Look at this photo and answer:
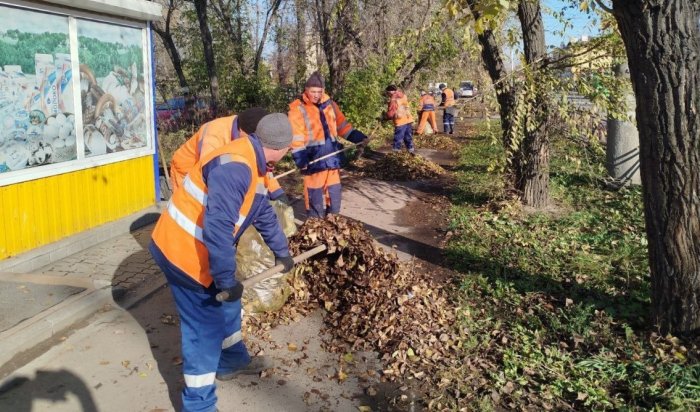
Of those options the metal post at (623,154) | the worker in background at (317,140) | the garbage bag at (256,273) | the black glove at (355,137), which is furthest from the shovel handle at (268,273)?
the metal post at (623,154)

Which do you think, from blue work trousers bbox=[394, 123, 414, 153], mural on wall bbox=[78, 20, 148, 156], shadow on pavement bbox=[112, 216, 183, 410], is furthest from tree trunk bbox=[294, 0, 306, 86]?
Result: shadow on pavement bbox=[112, 216, 183, 410]

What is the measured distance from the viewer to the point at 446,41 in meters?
12.8

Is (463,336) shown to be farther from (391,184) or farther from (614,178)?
(391,184)

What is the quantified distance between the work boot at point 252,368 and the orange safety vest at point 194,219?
991 millimetres

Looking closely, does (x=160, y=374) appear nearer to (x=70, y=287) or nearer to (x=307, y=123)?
(x=70, y=287)

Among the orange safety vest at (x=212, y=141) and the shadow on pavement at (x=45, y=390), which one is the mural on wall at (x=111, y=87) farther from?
the shadow on pavement at (x=45, y=390)

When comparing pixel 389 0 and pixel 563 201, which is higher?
pixel 389 0

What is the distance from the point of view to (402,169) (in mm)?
11586

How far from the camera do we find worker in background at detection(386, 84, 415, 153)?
1319 cm

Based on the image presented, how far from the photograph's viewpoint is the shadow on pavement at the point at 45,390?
11.4 ft

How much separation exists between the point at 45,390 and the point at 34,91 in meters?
Result: 3.44

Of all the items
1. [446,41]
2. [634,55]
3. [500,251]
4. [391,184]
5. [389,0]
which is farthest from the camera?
[389,0]

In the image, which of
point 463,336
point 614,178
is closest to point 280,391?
point 463,336

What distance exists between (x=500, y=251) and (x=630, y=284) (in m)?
1.43
